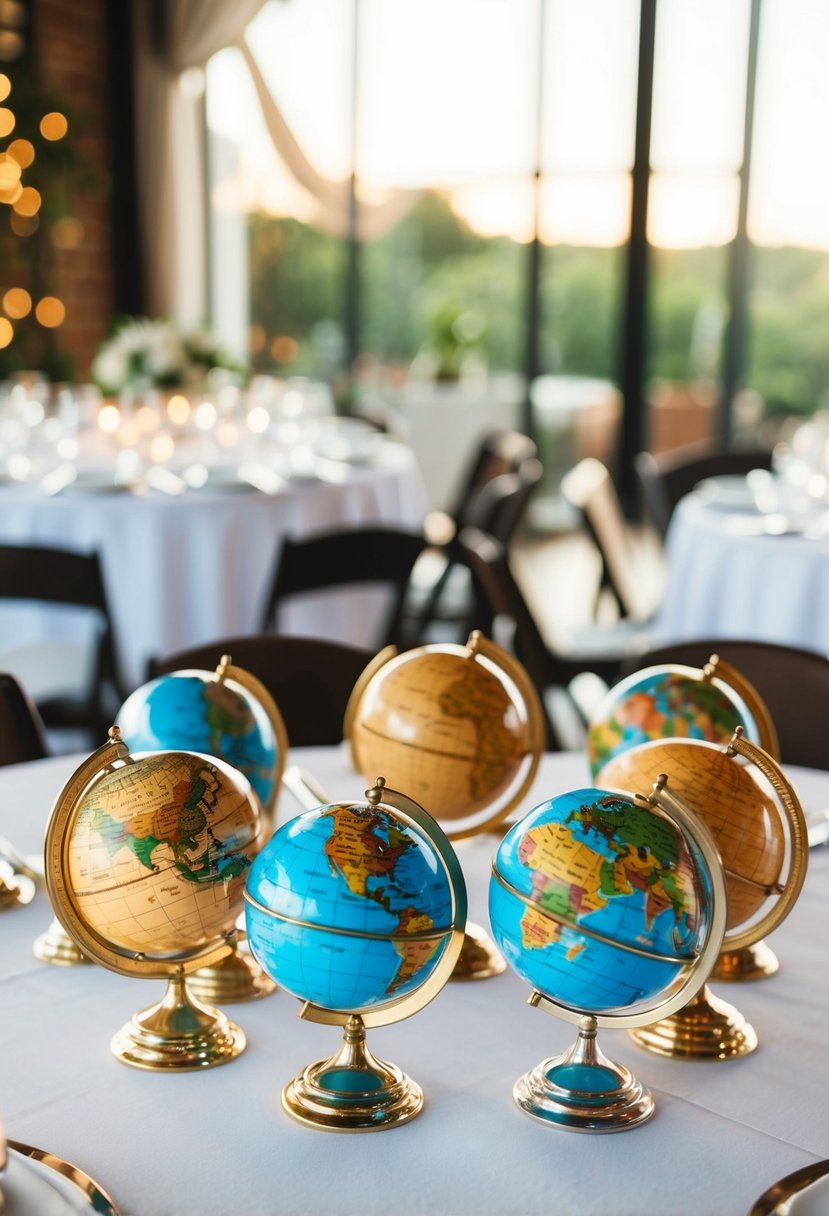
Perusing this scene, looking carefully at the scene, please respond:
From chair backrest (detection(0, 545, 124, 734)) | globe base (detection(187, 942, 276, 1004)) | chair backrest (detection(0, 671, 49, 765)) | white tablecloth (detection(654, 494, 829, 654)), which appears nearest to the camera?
globe base (detection(187, 942, 276, 1004))

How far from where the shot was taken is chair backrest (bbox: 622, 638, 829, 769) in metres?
2.00

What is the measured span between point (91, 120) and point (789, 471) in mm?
5068

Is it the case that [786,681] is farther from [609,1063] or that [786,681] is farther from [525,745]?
[609,1063]

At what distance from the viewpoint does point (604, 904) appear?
2.93ft

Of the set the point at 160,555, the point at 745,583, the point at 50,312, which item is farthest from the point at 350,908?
the point at 50,312

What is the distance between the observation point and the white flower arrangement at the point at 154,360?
4.78 meters

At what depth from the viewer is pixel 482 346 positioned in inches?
314

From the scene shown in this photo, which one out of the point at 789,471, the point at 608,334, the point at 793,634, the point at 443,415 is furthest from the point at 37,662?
the point at 608,334

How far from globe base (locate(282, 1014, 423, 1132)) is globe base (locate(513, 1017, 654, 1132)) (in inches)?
3.1

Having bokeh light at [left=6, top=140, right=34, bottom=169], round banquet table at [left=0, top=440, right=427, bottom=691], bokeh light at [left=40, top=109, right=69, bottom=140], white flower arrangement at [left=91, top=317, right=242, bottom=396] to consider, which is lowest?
round banquet table at [left=0, top=440, right=427, bottom=691]

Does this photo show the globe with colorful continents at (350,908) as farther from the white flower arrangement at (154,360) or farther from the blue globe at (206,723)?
the white flower arrangement at (154,360)

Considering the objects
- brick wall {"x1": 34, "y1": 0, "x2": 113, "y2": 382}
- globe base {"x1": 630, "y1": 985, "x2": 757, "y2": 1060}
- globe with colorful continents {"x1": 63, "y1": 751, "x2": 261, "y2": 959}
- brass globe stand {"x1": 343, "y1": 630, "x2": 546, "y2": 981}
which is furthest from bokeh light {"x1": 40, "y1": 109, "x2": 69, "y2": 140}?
globe base {"x1": 630, "y1": 985, "x2": 757, "y2": 1060}

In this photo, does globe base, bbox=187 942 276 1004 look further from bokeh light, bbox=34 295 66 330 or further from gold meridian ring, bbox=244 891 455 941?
bokeh light, bbox=34 295 66 330

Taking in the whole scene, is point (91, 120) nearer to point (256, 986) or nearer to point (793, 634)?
point (793, 634)
